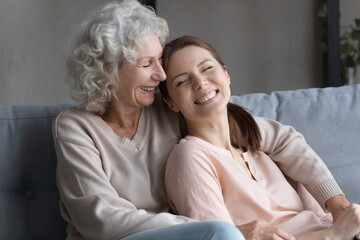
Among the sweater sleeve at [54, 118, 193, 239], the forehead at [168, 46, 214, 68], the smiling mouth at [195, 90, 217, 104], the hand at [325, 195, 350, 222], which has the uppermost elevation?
the forehead at [168, 46, 214, 68]

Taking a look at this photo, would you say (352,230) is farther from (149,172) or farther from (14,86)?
(14,86)

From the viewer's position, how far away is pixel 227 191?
1.82 meters

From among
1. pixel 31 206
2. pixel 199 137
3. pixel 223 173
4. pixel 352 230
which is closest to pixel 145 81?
pixel 199 137

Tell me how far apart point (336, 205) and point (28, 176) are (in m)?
1.05

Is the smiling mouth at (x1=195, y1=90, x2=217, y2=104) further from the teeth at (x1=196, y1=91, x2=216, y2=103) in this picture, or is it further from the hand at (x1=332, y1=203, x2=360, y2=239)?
the hand at (x1=332, y1=203, x2=360, y2=239)

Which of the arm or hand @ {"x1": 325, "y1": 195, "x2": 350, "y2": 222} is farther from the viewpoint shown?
hand @ {"x1": 325, "y1": 195, "x2": 350, "y2": 222}

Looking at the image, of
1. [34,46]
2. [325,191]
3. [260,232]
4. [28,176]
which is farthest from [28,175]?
[34,46]

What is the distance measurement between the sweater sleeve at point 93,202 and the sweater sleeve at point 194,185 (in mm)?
82

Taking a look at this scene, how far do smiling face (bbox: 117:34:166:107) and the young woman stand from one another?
49 mm

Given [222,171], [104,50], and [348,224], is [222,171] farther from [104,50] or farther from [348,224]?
[104,50]

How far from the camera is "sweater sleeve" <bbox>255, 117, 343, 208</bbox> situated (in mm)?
1983

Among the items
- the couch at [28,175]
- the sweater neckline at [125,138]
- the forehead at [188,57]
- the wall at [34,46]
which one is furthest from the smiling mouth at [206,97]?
the wall at [34,46]

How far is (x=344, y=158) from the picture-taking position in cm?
231

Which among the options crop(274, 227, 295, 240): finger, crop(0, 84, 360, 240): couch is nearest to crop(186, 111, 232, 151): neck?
crop(274, 227, 295, 240): finger
